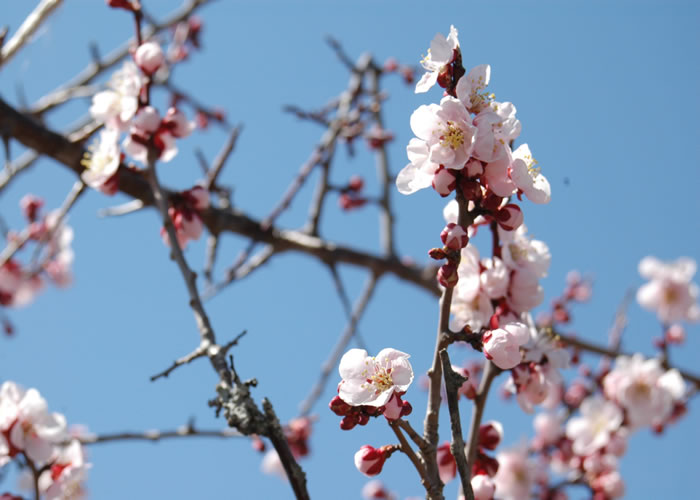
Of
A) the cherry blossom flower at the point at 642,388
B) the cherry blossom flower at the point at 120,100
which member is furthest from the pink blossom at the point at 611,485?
the cherry blossom flower at the point at 120,100

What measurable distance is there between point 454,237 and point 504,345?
0.23 metres

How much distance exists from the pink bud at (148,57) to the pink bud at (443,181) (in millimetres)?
1237

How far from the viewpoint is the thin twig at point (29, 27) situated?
228 centimetres

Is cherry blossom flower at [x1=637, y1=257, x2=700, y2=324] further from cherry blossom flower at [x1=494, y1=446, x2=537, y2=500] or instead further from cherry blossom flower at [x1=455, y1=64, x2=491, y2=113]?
cherry blossom flower at [x1=455, y1=64, x2=491, y2=113]

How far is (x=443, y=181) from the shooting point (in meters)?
1.36

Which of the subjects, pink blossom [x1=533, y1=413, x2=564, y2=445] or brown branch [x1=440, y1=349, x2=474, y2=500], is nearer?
brown branch [x1=440, y1=349, x2=474, y2=500]

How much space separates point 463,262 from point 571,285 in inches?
138

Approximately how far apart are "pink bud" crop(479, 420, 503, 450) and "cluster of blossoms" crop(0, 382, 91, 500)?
120 cm

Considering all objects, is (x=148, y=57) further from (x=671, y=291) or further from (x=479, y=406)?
(x=671, y=291)

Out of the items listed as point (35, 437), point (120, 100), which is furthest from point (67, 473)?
point (120, 100)

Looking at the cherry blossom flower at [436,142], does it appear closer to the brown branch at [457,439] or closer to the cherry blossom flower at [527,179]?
the cherry blossom flower at [527,179]

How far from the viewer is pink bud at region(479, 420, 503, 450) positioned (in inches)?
67.1

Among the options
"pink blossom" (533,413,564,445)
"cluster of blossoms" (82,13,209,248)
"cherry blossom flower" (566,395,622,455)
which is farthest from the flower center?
"pink blossom" (533,413,564,445)

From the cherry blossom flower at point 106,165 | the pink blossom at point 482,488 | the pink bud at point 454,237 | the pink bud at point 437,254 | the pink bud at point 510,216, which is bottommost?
the pink blossom at point 482,488
